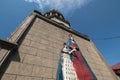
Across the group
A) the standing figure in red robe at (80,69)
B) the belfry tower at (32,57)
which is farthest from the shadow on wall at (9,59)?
the standing figure in red robe at (80,69)

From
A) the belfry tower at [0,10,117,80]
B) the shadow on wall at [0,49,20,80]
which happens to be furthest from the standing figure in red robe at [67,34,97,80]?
the shadow on wall at [0,49,20,80]

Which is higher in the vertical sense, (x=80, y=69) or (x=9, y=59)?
A: (x=80, y=69)

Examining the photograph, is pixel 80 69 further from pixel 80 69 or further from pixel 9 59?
pixel 9 59

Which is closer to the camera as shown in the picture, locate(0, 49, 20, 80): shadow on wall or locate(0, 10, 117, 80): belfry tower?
locate(0, 49, 20, 80): shadow on wall

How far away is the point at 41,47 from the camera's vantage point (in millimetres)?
4672

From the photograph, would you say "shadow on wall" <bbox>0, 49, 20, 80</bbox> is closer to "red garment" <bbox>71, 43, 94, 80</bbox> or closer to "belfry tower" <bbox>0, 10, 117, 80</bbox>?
"belfry tower" <bbox>0, 10, 117, 80</bbox>

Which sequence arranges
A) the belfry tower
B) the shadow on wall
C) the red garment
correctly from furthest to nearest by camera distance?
the red garment < the belfry tower < the shadow on wall

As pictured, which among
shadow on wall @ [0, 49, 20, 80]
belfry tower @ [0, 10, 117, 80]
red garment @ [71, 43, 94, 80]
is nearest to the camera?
shadow on wall @ [0, 49, 20, 80]

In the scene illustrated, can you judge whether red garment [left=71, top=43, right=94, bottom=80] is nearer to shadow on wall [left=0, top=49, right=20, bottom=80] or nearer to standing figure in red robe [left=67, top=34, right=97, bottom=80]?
standing figure in red robe [left=67, top=34, right=97, bottom=80]

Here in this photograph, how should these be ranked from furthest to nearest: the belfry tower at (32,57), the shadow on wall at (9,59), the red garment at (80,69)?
the red garment at (80,69), the belfry tower at (32,57), the shadow on wall at (9,59)

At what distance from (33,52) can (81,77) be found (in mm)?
2413

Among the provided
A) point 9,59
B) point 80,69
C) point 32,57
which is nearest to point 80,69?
point 80,69

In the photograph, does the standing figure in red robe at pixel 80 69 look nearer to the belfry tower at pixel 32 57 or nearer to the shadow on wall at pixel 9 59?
the belfry tower at pixel 32 57

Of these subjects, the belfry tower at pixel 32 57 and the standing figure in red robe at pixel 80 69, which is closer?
the belfry tower at pixel 32 57
